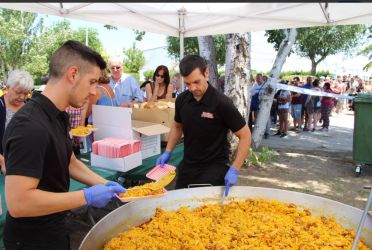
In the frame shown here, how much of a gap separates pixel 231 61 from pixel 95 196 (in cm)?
498

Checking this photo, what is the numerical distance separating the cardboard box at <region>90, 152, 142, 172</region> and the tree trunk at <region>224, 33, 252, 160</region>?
296cm

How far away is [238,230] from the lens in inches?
79.0

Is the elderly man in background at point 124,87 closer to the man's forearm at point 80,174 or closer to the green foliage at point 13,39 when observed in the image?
the man's forearm at point 80,174

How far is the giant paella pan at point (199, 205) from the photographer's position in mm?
1909

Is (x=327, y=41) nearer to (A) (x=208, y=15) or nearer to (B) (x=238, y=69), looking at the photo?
(B) (x=238, y=69)

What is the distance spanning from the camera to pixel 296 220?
213 cm

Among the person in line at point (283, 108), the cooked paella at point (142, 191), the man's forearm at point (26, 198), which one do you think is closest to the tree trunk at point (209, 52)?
the person in line at point (283, 108)

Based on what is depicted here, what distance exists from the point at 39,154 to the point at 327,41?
32.1m

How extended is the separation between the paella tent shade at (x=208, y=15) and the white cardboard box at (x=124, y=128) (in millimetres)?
1477

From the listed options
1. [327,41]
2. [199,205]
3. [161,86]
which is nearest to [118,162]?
[199,205]

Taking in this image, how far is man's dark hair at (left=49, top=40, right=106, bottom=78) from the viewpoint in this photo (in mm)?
1439

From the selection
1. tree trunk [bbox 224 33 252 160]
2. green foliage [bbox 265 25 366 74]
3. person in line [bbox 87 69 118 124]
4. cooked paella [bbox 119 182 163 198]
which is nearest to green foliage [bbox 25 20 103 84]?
green foliage [bbox 265 25 366 74]

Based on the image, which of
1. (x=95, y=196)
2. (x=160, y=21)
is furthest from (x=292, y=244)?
(x=160, y=21)

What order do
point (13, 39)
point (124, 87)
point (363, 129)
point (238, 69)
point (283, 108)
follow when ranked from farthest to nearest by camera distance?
point (13, 39), point (283, 108), point (238, 69), point (363, 129), point (124, 87)
